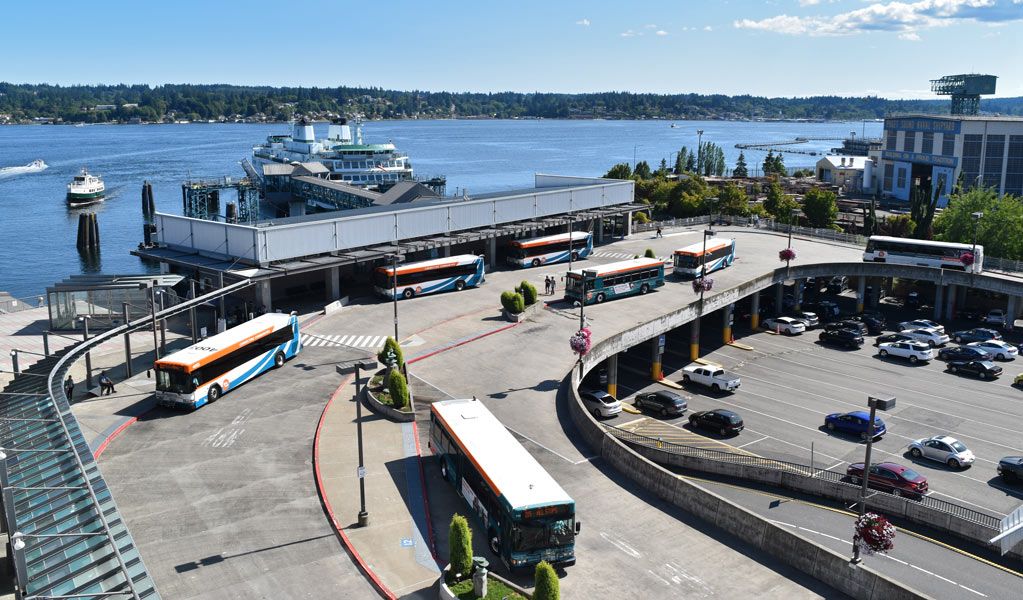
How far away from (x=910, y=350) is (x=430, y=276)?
3286 cm

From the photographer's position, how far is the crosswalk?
4225 cm

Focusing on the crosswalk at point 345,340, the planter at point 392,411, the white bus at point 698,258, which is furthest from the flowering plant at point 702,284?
the planter at point 392,411

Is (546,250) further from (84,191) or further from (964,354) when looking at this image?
(84,191)

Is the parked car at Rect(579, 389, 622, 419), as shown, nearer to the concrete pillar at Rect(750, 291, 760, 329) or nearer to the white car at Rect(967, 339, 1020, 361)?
the concrete pillar at Rect(750, 291, 760, 329)

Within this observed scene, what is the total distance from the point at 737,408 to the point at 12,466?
116ft

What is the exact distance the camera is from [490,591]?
1944 centimetres

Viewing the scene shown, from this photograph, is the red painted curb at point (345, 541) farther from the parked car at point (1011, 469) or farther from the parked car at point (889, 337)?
the parked car at point (889, 337)

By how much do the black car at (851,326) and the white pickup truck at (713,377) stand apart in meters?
13.6

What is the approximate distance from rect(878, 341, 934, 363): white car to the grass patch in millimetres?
41654

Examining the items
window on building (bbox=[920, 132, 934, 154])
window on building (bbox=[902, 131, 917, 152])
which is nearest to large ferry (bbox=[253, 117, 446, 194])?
window on building (bbox=[902, 131, 917, 152])

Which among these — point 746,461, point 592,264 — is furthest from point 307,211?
point 746,461

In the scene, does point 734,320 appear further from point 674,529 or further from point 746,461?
point 674,529

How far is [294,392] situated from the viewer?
35.1 metres

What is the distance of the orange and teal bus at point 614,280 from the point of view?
51.6 metres
